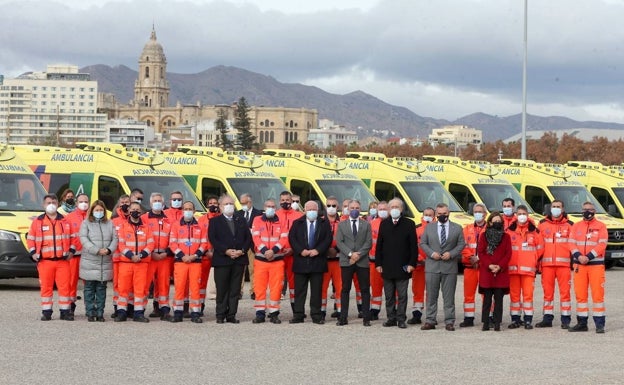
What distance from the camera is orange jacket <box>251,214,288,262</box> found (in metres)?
15.3

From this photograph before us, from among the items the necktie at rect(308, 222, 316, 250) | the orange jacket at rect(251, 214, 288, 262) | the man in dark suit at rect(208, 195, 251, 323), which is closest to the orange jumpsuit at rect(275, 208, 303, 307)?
the orange jacket at rect(251, 214, 288, 262)

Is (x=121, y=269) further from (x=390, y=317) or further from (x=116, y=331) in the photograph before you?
(x=390, y=317)

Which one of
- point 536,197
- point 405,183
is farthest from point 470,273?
point 536,197

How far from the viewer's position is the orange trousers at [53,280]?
1462 cm

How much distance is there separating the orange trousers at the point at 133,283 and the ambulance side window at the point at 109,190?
5.30 m

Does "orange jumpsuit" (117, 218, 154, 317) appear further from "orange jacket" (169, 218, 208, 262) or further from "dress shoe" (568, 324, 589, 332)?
"dress shoe" (568, 324, 589, 332)

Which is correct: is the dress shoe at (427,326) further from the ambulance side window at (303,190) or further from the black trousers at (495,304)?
the ambulance side window at (303,190)

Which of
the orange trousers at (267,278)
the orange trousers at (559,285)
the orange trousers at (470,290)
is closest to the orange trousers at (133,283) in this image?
the orange trousers at (267,278)

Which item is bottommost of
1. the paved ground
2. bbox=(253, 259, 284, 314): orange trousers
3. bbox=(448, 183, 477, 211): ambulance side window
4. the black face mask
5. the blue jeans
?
the paved ground

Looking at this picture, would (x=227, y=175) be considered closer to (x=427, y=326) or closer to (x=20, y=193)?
(x=20, y=193)

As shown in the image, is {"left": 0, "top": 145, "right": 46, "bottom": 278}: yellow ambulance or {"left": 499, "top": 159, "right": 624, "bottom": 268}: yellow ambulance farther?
{"left": 499, "top": 159, "right": 624, "bottom": 268}: yellow ambulance

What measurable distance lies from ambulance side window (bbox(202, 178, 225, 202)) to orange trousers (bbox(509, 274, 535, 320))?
7.99m

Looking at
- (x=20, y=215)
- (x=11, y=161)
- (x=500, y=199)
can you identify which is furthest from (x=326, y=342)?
(x=500, y=199)

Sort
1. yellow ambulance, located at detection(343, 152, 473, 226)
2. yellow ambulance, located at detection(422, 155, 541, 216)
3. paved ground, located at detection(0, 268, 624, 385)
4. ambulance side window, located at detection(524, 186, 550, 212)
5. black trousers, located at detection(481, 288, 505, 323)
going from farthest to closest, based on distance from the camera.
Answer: ambulance side window, located at detection(524, 186, 550, 212), yellow ambulance, located at detection(422, 155, 541, 216), yellow ambulance, located at detection(343, 152, 473, 226), black trousers, located at detection(481, 288, 505, 323), paved ground, located at detection(0, 268, 624, 385)
